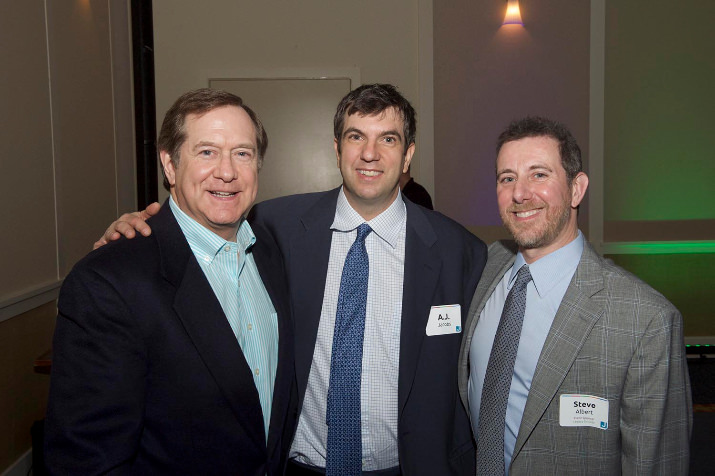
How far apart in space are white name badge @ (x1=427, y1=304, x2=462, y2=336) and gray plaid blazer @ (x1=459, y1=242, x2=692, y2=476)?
14.3 inches

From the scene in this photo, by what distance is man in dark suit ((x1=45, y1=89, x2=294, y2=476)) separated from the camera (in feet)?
4.12

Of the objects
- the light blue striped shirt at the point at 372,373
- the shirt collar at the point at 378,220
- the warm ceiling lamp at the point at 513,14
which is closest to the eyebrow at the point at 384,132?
the shirt collar at the point at 378,220

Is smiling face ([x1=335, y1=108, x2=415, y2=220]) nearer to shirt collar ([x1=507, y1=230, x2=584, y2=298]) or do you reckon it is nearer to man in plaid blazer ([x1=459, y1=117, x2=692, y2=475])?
man in plaid blazer ([x1=459, y1=117, x2=692, y2=475])

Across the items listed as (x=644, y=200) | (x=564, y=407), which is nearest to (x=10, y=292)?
(x=564, y=407)

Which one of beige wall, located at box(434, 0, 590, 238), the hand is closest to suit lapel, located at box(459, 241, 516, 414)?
the hand

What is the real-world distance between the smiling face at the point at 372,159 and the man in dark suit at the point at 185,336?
43 centimetres

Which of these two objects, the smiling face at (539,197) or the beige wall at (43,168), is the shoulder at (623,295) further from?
the beige wall at (43,168)

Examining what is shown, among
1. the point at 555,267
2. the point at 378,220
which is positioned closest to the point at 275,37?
the point at 378,220

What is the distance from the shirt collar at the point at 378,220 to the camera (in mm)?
2047

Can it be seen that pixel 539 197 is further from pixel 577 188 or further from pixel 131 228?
pixel 131 228

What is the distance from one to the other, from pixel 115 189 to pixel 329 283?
3.91 meters

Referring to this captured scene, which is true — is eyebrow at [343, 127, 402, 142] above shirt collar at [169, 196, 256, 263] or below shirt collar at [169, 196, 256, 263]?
above

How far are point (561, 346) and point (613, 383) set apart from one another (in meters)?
0.16

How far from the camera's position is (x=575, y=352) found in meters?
1.61
